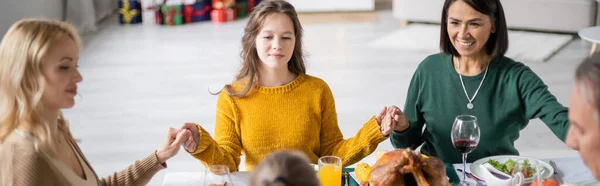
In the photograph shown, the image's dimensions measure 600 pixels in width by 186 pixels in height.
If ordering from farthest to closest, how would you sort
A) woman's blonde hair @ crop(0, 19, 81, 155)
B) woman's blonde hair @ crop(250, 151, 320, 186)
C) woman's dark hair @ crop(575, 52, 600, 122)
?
woman's blonde hair @ crop(0, 19, 81, 155) < woman's dark hair @ crop(575, 52, 600, 122) < woman's blonde hair @ crop(250, 151, 320, 186)

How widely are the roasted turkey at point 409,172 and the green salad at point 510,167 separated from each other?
366mm

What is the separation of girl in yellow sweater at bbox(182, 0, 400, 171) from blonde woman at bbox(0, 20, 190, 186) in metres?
0.71

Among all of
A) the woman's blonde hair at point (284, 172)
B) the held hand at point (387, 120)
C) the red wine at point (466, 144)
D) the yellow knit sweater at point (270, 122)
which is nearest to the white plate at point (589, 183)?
the red wine at point (466, 144)

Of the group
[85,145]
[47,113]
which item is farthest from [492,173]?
[85,145]

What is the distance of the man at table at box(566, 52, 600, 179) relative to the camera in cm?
125

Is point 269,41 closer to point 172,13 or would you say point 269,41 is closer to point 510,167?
point 510,167

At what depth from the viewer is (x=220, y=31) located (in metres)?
7.42

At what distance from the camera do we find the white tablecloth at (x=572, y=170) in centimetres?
218

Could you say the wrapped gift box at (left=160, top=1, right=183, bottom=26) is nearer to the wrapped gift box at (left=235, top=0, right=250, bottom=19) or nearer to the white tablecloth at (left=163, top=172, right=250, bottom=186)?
the wrapped gift box at (left=235, top=0, right=250, bottom=19)

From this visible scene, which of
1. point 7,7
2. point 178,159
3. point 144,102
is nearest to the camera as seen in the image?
point 178,159

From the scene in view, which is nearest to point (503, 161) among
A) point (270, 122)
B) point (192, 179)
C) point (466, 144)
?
point (466, 144)

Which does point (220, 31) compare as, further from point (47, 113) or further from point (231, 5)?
point (47, 113)

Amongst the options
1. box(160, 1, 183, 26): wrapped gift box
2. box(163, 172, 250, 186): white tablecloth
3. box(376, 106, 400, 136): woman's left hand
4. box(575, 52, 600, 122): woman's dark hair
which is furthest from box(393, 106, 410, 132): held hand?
box(160, 1, 183, 26): wrapped gift box

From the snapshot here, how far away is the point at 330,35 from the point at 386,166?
5.34m
